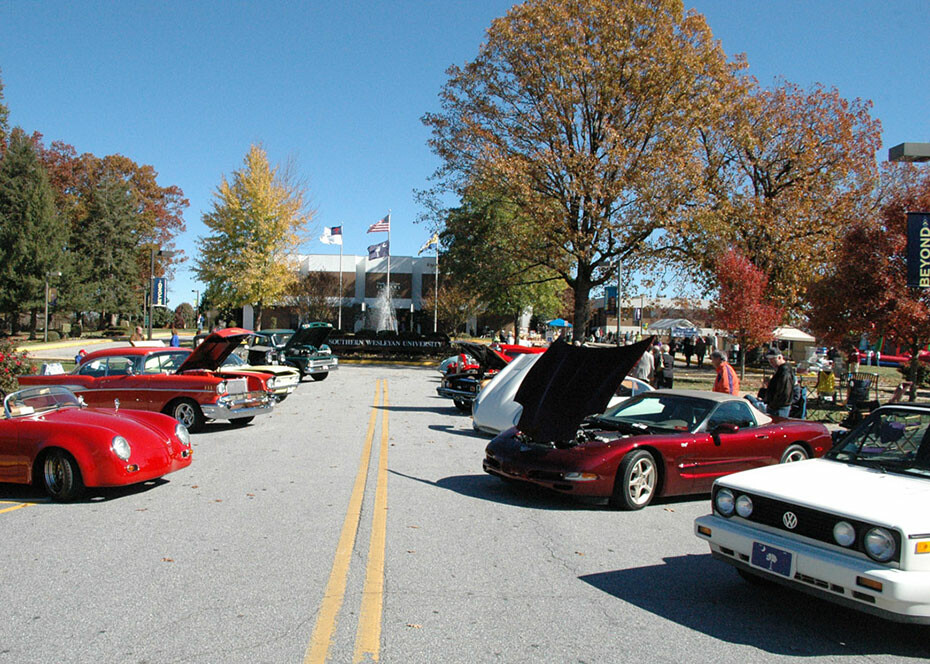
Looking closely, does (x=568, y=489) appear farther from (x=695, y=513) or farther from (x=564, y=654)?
(x=564, y=654)

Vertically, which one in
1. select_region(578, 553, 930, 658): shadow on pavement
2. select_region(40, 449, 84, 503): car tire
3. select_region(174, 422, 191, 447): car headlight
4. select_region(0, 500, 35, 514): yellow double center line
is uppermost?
select_region(174, 422, 191, 447): car headlight

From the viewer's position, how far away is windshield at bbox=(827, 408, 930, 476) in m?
5.09

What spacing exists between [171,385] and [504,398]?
228 inches

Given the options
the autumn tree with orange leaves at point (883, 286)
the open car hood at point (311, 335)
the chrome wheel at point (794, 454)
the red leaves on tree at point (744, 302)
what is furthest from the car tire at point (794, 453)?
the red leaves on tree at point (744, 302)

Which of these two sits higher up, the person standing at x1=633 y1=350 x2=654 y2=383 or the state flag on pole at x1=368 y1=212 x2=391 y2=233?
the state flag on pole at x1=368 y1=212 x2=391 y2=233

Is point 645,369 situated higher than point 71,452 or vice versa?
point 645,369

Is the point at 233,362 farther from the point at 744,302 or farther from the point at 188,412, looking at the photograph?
the point at 744,302

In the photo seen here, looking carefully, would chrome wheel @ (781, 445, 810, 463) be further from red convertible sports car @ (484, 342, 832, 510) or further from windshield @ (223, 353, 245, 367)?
windshield @ (223, 353, 245, 367)

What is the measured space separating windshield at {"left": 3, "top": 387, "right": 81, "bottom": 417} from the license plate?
7443 millimetres

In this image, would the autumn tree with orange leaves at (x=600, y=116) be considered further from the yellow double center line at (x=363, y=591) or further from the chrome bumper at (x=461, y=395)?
the yellow double center line at (x=363, y=591)

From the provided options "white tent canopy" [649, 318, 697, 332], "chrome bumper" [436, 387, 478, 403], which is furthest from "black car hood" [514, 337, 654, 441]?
"white tent canopy" [649, 318, 697, 332]

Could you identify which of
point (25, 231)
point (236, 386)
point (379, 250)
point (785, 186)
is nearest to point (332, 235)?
point (379, 250)

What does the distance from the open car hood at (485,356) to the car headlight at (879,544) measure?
1155cm

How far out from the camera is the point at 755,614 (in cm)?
474
